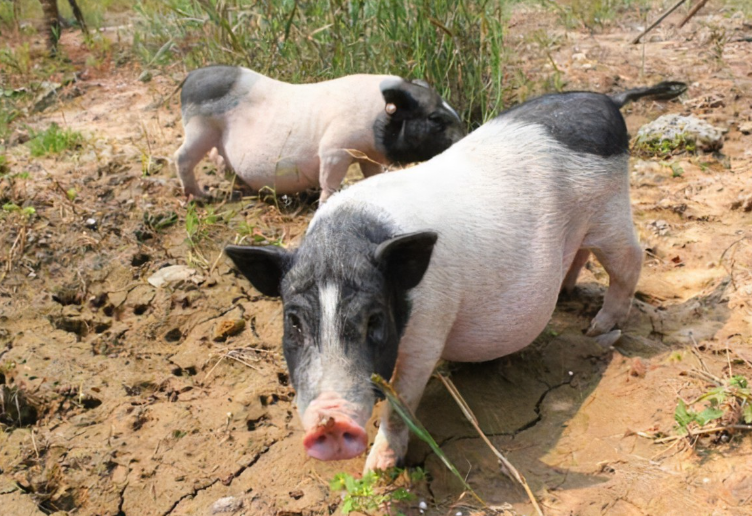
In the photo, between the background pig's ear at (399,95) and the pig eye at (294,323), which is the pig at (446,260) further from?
the background pig's ear at (399,95)

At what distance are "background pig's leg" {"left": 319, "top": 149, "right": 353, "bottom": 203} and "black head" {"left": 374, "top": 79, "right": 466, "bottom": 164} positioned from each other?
275mm

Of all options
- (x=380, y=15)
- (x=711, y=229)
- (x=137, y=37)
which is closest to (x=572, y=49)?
(x=380, y=15)

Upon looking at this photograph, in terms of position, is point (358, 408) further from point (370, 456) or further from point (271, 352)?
point (271, 352)

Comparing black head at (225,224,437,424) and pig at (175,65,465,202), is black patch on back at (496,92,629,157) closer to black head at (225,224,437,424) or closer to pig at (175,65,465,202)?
black head at (225,224,437,424)

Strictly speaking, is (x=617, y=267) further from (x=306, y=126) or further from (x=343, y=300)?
(x=306, y=126)

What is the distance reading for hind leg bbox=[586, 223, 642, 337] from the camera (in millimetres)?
3541

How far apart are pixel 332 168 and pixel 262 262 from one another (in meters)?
2.52

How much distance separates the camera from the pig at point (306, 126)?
515cm

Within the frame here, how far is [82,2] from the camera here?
455 inches

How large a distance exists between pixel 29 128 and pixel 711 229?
18.2 feet

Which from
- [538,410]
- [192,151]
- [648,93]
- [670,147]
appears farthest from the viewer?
[670,147]

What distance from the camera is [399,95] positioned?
5.00 metres

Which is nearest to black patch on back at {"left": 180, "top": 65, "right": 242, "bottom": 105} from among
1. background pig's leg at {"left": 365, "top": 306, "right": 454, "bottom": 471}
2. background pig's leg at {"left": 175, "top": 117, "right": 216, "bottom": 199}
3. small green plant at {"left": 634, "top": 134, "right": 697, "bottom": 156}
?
background pig's leg at {"left": 175, "top": 117, "right": 216, "bottom": 199}

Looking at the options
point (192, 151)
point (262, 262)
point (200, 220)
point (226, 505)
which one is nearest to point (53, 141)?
point (192, 151)
